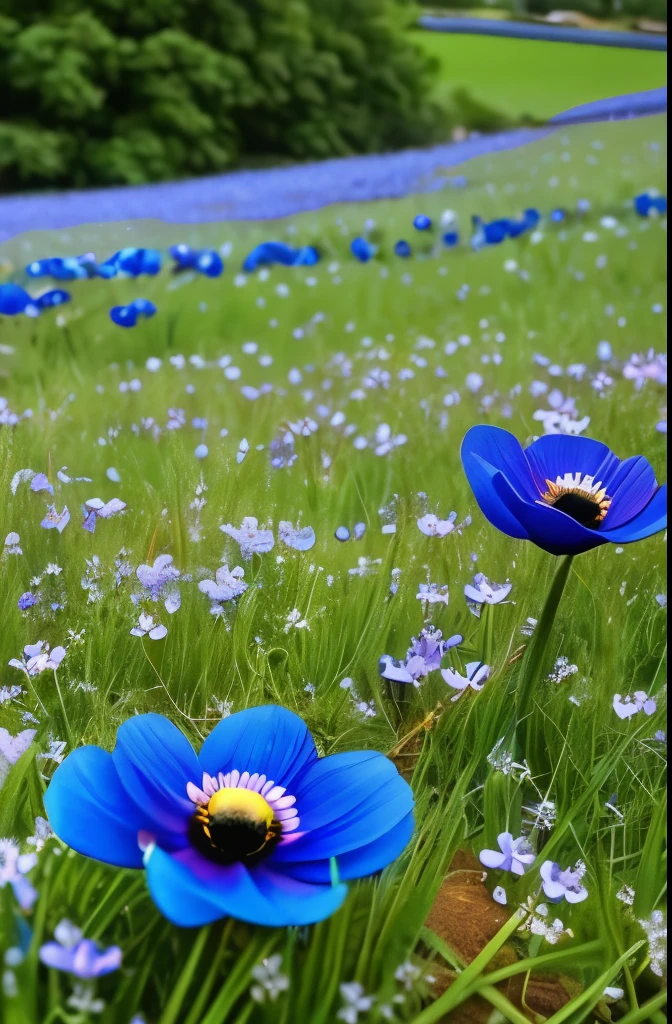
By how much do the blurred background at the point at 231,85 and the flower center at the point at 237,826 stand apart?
4283mm

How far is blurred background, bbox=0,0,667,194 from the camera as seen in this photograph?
15.6ft

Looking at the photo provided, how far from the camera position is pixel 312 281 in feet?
8.86

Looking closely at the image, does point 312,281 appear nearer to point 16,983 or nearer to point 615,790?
point 615,790

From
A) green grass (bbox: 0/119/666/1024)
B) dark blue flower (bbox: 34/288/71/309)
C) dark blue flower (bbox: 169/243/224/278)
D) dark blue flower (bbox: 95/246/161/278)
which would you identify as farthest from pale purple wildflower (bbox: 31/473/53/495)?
dark blue flower (bbox: 169/243/224/278)

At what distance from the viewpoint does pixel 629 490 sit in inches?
26.3

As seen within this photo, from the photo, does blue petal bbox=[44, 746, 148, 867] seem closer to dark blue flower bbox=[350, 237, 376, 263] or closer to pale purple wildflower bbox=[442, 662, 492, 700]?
pale purple wildflower bbox=[442, 662, 492, 700]

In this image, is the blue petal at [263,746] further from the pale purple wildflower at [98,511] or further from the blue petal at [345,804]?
the pale purple wildflower at [98,511]

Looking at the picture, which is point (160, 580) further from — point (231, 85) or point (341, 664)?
point (231, 85)

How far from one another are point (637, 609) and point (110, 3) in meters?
5.22

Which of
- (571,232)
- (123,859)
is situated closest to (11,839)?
(123,859)

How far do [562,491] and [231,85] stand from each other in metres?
5.22

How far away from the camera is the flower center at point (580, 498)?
0.65 m

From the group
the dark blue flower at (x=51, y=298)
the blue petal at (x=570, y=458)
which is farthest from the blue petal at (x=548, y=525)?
the dark blue flower at (x=51, y=298)

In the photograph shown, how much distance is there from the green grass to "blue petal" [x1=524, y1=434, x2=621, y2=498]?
124 millimetres
